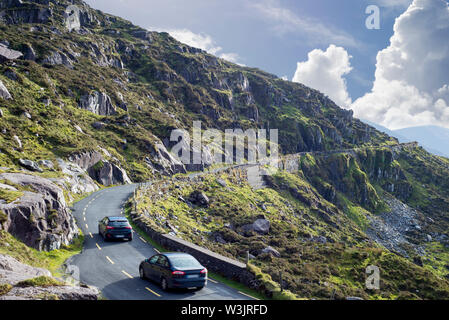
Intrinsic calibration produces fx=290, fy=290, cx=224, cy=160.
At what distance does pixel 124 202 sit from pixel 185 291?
2452 cm

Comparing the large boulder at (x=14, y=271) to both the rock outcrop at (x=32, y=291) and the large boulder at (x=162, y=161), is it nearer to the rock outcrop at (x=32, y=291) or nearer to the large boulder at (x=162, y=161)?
the rock outcrop at (x=32, y=291)

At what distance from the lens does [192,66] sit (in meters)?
155

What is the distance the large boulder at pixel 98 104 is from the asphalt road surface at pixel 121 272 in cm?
5277

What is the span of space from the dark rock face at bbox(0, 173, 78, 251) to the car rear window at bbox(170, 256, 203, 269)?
928cm

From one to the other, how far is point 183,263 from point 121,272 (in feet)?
15.5

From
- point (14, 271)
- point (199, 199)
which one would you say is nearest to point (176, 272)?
point (14, 271)

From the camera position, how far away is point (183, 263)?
1340cm

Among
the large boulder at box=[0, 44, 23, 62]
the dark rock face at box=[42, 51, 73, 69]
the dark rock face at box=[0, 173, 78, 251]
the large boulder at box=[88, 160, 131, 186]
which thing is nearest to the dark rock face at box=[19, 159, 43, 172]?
the large boulder at box=[88, 160, 131, 186]

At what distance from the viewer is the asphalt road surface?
12.9 meters

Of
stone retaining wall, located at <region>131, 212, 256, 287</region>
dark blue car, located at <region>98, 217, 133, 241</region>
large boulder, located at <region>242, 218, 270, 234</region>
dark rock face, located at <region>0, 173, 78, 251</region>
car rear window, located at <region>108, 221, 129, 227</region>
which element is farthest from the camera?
large boulder, located at <region>242, 218, 270, 234</region>

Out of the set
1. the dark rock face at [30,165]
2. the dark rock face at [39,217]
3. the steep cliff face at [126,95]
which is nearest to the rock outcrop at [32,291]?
the dark rock face at [39,217]

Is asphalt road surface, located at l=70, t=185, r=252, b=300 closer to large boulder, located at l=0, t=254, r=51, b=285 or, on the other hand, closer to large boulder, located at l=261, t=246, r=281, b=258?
large boulder, located at l=0, t=254, r=51, b=285

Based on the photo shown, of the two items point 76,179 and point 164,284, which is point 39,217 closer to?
point 164,284
